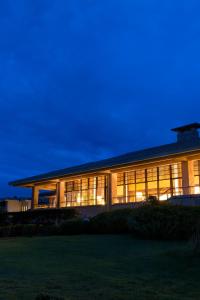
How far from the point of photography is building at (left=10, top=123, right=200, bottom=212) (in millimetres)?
23125

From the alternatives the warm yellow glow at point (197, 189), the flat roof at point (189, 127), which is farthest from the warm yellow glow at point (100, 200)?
the warm yellow glow at point (197, 189)

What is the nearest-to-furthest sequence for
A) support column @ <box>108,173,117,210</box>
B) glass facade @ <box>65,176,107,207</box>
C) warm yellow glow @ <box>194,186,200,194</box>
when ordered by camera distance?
warm yellow glow @ <box>194,186,200,194</box> → support column @ <box>108,173,117,210</box> → glass facade @ <box>65,176,107,207</box>

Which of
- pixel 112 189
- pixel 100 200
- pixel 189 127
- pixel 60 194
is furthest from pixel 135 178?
pixel 60 194

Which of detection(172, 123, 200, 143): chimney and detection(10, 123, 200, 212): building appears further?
detection(172, 123, 200, 143): chimney

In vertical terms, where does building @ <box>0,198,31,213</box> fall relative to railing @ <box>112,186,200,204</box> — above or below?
below

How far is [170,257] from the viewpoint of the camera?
1044cm

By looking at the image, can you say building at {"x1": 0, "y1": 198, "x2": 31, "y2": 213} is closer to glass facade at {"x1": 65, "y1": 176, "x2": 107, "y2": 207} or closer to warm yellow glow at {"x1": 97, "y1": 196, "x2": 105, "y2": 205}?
glass facade at {"x1": 65, "y1": 176, "x2": 107, "y2": 207}

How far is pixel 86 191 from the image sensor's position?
104 feet

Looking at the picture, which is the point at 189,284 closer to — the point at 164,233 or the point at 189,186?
the point at 164,233

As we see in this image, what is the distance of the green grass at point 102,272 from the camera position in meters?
6.54

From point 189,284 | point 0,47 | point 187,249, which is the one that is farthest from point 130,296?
point 0,47

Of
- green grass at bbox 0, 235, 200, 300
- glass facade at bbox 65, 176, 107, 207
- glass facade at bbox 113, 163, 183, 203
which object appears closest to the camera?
green grass at bbox 0, 235, 200, 300

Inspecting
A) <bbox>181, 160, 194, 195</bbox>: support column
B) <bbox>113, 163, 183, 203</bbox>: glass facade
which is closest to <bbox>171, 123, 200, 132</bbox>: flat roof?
<bbox>113, 163, 183, 203</bbox>: glass facade

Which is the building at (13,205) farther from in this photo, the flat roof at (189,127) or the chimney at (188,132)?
the flat roof at (189,127)
